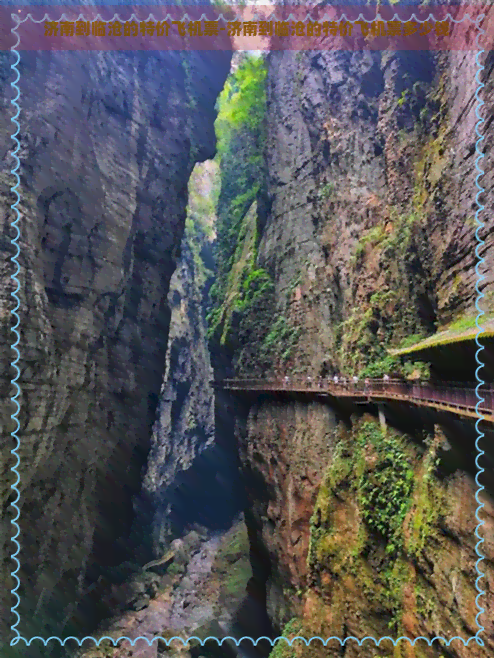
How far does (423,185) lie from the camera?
35.1 ft

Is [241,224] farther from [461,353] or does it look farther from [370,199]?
[461,353]

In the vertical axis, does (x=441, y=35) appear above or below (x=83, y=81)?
below

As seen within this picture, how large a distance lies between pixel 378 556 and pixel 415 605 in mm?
1582

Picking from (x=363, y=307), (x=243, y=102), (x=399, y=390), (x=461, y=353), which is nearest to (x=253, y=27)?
(x=461, y=353)

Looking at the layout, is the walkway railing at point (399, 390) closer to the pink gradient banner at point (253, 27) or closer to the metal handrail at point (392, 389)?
the metal handrail at point (392, 389)

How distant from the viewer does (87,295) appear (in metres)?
13.5

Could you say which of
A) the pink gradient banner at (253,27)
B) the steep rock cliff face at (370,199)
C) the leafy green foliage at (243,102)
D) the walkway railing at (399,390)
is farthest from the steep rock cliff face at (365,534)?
the leafy green foliage at (243,102)

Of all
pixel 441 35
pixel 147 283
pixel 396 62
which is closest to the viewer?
pixel 441 35

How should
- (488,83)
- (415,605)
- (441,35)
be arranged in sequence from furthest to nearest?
(441,35), (488,83), (415,605)

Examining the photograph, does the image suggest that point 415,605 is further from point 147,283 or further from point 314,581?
point 147,283

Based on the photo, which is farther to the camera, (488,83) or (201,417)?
(201,417)

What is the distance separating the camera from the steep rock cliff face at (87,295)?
1107 centimetres

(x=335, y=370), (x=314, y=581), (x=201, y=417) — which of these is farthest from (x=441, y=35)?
(x=201, y=417)

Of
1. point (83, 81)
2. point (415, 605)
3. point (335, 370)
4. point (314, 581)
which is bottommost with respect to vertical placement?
point (314, 581)
